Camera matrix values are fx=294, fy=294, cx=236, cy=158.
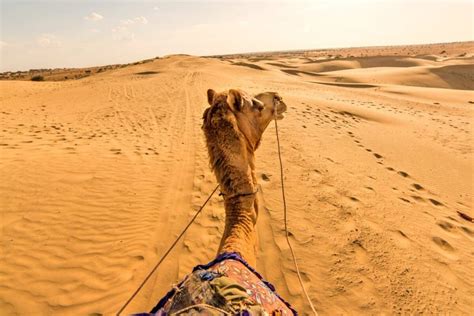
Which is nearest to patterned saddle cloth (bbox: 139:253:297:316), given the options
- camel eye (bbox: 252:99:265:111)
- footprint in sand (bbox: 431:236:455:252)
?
camel eye (bbox: 252:99:265:111)

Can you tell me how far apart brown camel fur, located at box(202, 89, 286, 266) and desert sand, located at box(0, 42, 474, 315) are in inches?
52.6

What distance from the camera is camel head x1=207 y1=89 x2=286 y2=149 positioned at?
2715 millimetres

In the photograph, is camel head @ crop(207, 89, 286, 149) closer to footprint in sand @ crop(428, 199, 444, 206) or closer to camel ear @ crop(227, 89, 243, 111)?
camel ear @ crop(227, 89, 243, 111)

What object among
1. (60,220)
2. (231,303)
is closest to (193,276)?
(231,303)

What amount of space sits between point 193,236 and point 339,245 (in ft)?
7.22

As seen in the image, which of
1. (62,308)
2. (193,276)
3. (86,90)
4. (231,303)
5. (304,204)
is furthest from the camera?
(86,90)

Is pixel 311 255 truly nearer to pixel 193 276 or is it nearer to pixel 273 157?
pixel 193 276

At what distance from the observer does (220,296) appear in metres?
1.53

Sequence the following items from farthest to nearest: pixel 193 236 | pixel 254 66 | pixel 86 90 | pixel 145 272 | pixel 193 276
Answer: pixel 254 66 < pixel 86 90 < pixel 193 236 < pixel 145 272 < pixel 193 276

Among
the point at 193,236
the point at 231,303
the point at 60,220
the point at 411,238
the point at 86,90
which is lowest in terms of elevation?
the point at 411,238

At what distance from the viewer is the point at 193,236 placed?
452 cm

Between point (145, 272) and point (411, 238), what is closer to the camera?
point (145, 272)

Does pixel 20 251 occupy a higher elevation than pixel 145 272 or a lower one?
higher

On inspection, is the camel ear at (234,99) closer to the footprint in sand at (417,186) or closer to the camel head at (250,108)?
the camel head at (250,108)
